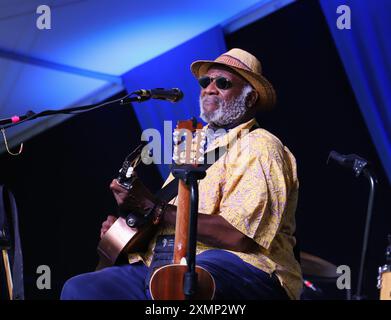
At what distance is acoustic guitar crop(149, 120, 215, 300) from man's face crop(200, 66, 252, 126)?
2.30 feet

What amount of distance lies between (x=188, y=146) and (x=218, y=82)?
927 mm

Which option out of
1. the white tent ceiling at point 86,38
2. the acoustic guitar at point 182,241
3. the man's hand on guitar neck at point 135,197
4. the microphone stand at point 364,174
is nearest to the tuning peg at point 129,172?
the man's hand on guitar neck at point 135,197

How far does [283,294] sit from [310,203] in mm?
2494

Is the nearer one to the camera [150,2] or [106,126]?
[150,2]

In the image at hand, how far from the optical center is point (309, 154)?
564 centimetres

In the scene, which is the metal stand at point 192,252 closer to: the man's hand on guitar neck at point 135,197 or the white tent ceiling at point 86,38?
the man's hand on guitar neck at point 135,197

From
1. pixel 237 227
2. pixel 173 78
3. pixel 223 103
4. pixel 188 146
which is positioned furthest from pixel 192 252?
pixel 173 78

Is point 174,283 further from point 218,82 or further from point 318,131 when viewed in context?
point 318,131

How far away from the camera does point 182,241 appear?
9.55ft

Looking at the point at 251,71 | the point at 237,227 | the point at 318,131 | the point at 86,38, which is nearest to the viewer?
the point at 237,227

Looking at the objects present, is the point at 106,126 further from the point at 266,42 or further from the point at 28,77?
the point at 266,42

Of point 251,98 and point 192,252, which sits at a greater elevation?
point 251,98

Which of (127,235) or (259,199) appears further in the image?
(127,235)
